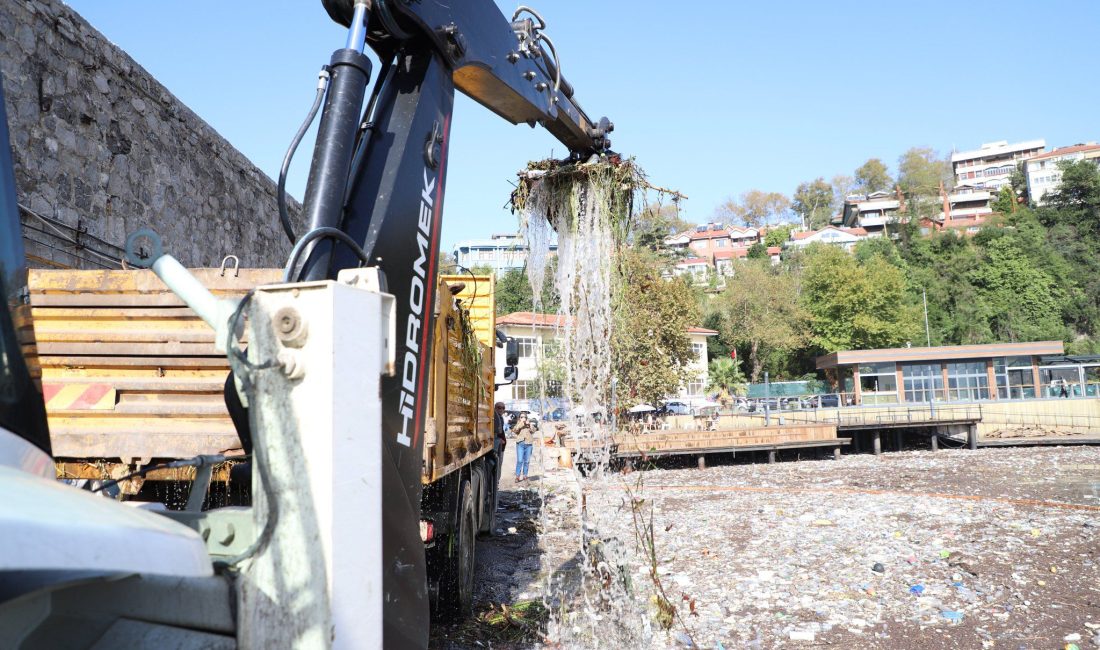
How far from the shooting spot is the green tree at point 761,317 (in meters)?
49.1

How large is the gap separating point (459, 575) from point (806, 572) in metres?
3.17

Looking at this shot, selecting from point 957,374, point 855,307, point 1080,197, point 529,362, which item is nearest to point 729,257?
point 1080,197

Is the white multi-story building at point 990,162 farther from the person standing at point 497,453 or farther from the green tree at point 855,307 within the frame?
the person standing at point 497,453

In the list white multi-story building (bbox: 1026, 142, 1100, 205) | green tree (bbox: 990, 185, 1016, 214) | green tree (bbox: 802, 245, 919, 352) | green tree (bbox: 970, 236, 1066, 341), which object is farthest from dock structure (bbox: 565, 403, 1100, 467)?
white multi-story building (bbox: 1026, 142, 1100, 205)

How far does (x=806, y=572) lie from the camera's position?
21.7 feet

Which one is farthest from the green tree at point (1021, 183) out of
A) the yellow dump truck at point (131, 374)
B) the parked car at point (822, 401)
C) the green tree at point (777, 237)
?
the yellow dump truck at point (131, 374)

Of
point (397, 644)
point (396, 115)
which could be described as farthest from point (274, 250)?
point (397, 644)

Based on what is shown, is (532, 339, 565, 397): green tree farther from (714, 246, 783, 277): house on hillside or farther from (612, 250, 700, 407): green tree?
(714, 246, 783, 277): house on hillside

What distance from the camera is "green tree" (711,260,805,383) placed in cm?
4909

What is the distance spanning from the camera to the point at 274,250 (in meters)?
9.88

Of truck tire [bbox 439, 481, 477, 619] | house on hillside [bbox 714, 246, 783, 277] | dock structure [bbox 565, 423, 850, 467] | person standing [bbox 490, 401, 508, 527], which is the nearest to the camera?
truck tire [bbox 439, 481, 477, 619]

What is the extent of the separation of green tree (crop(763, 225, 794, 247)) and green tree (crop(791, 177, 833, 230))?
24.1 feet

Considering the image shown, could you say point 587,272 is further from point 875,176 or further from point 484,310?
point 875,176

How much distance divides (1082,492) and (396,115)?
45.6 feet
